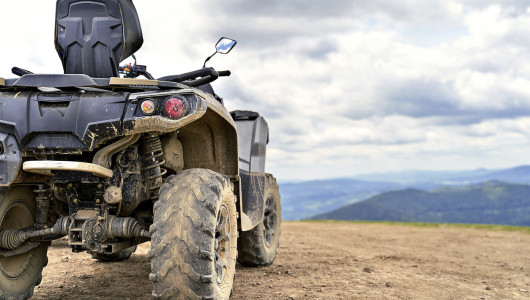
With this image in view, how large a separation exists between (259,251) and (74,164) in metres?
3.37

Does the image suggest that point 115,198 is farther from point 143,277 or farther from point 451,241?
point 451,241

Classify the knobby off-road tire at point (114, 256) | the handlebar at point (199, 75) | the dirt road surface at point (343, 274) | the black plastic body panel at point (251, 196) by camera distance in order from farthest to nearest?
the knobby off-road tire at point (114, 256) → the black plastic body panel at point (251, 196) → the dirt road surface at point (343, 274) → the handlebar at point (199, 75)

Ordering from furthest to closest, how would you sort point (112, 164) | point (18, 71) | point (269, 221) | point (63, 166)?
1. point (269, 221)
2. point (18, 71)
3. point (112, 164)
4. point (63, 166)

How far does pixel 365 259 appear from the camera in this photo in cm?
725

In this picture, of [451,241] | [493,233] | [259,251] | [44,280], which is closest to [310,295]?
[259,251]

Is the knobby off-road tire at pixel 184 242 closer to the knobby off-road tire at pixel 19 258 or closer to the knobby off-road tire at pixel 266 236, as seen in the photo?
the knobby off-road tire at pixel 19 258

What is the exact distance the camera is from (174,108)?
3.16 m

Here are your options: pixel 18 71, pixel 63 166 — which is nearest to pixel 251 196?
pixel 18 71

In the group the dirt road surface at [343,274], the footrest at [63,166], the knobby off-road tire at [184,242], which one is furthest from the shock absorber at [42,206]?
the knobby off-road tire at [184,242]

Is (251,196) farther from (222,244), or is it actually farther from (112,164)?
(112,164)

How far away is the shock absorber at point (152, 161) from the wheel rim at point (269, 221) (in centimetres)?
294

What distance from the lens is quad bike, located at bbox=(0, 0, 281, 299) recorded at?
3146 millimetres

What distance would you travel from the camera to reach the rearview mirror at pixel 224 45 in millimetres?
4645

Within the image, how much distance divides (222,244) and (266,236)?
277cm
